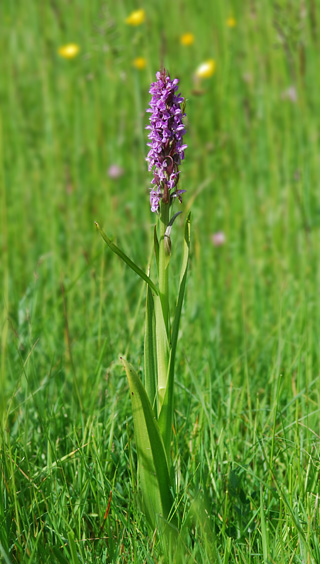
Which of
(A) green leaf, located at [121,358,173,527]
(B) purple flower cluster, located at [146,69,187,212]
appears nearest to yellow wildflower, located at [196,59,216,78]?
(B) purple flower cluster, located at [146,69,187,212]

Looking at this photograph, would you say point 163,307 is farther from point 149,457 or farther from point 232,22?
point 232,22

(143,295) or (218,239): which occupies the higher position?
(218,239)

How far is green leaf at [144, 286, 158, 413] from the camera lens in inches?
42.7

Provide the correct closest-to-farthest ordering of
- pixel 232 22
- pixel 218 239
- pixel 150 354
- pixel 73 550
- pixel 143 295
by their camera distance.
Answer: pixel 73 550
pixel 150 354
pixel 143 295
pixel 218 239
pixel 232 22

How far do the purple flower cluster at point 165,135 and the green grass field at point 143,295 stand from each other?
0.35 meters

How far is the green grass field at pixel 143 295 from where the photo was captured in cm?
115

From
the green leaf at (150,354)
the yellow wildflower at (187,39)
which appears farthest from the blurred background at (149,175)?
the green leaf at (150,354)

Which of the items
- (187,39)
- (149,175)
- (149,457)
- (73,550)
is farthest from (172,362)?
(187,39)

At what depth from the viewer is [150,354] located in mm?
1095

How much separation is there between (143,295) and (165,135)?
47.2 inches

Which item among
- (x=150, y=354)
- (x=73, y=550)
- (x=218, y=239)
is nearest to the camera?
(x=73, y=550)

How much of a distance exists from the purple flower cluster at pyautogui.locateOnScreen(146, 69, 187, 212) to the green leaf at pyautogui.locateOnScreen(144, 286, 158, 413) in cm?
19

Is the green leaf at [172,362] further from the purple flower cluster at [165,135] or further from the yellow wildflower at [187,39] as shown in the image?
the yellow wildflower at [187,39]

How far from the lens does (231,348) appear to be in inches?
81.4
